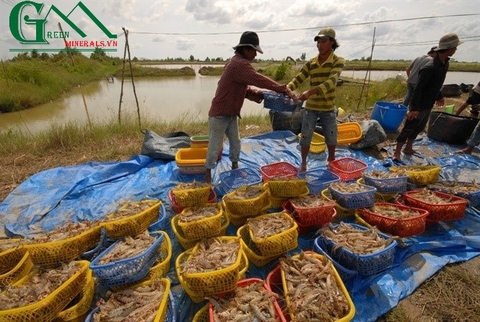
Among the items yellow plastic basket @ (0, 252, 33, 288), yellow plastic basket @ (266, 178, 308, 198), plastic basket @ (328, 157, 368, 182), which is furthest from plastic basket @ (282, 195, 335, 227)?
yellow plastic basket @ (0, 252, 33, 288)

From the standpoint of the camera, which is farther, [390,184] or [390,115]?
[390,115]

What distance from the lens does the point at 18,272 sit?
2.23 meters

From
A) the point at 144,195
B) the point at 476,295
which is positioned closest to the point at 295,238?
the point at 476,295

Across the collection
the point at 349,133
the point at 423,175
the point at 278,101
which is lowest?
the point at 423,175

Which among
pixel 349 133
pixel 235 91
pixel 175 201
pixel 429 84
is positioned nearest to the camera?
pixel 175 201

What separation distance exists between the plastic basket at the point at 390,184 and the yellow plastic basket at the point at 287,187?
1.01 m

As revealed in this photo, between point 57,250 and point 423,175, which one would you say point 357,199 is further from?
point 57,250

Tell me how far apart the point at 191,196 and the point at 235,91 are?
1.55 metres

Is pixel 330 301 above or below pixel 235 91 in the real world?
below

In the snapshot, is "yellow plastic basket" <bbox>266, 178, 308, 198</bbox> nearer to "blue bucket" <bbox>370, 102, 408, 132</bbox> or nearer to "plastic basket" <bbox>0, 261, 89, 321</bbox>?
"plastic basket" <bbox>0, 261, 89, 321</bbox>

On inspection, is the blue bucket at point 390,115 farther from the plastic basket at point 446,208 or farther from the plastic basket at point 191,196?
the plastic basket at point 191,196

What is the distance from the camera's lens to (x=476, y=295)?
228 cm

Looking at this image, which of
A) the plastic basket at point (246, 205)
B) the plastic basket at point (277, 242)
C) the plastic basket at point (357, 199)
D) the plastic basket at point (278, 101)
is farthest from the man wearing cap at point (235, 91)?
the plastic basket at point (277, 242)

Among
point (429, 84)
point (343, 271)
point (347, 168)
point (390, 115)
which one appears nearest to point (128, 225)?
point (343, 271)
